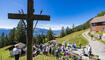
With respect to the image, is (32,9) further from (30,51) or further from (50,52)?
(50,52)

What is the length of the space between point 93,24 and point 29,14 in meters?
42.9

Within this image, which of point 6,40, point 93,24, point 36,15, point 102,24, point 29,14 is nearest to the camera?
point 29,14

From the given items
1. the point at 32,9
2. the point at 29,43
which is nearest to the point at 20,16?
the point at 32,9

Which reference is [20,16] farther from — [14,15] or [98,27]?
[98,27]

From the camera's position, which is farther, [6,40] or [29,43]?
[6,40]

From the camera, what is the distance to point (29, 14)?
83.4 inches

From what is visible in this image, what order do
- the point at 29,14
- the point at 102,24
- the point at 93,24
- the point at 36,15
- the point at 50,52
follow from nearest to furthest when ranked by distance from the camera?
1. the point at 29,14
2. the point at 36,15
3. the point at 50,52
4. the point at 102,24
5. the point at 93,24

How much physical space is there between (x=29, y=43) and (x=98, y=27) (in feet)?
132

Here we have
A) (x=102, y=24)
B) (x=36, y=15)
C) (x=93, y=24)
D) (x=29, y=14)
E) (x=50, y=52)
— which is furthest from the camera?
(x=93, y=24)

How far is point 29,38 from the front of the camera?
212 cm

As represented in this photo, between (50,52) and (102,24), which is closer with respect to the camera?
(50,52)

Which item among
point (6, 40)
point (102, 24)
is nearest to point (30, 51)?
point (102, 24)

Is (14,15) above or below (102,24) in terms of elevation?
below

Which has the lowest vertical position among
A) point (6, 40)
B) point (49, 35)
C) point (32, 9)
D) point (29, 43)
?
point (6, 40)
